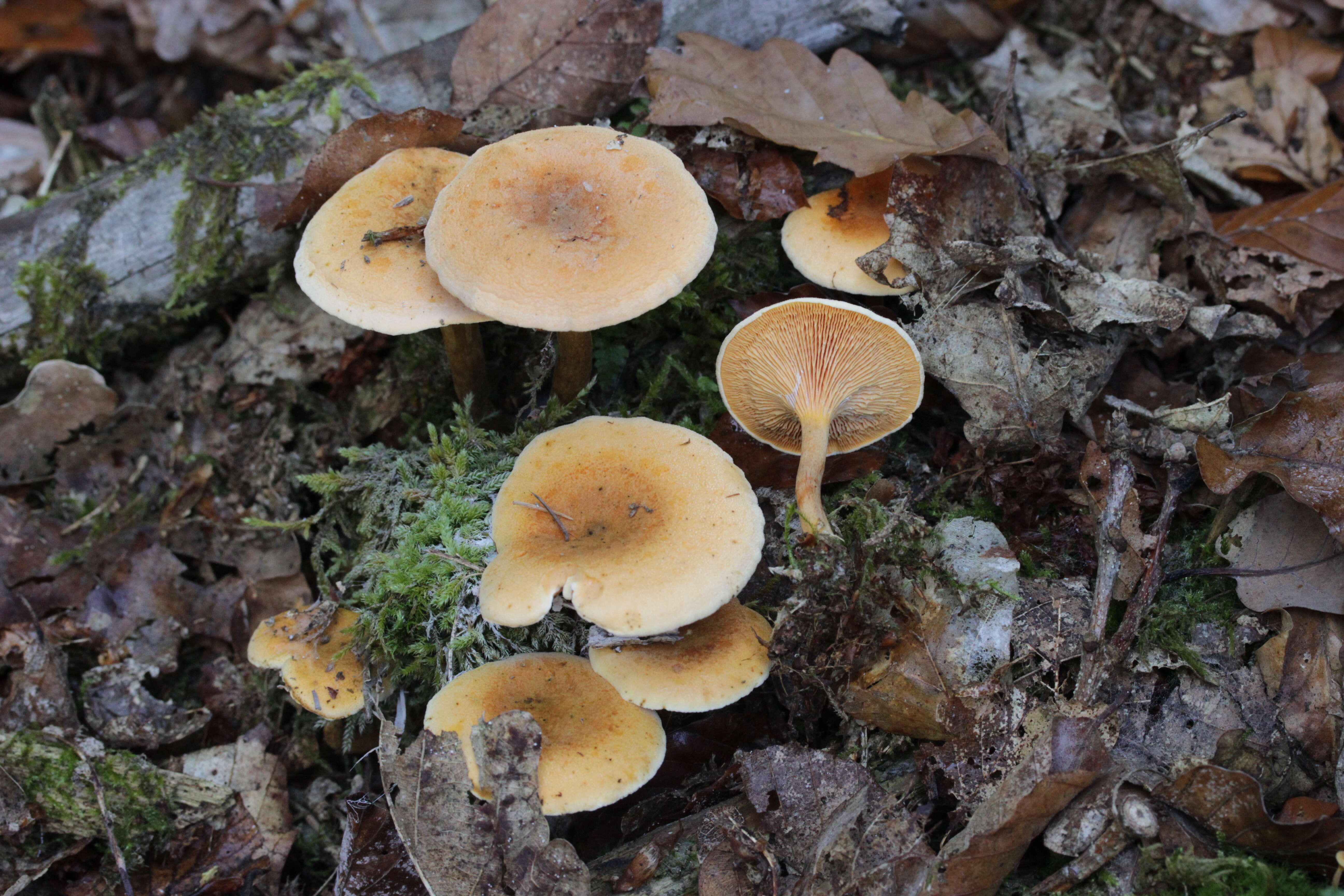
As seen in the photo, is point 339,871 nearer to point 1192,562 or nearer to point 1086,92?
point 1192,562

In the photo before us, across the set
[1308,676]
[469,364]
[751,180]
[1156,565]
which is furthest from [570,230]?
[1308,676]

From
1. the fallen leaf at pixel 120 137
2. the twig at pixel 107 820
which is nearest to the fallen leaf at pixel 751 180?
the twig at pixel 107 820

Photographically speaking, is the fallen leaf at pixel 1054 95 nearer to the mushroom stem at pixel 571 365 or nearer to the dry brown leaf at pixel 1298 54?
the dry brown leaf at pixel 1298 54

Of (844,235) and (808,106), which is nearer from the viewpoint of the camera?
(844,235)

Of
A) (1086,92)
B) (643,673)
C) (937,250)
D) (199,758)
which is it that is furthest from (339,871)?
(1086,92)

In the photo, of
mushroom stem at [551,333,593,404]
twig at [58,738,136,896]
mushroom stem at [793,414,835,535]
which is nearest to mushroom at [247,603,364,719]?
twig at [58,738,136,896]

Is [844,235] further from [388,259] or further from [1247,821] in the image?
[1247,821]
